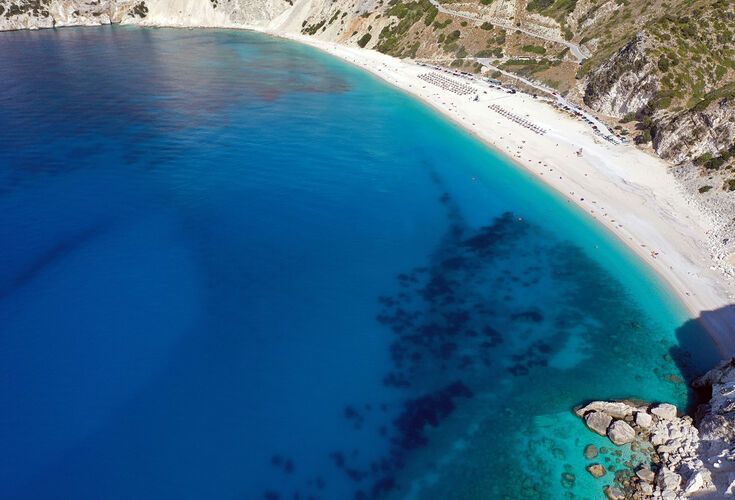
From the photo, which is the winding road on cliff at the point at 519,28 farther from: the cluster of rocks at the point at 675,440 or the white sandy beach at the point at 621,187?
the cluster of rocks at the point at 675,440

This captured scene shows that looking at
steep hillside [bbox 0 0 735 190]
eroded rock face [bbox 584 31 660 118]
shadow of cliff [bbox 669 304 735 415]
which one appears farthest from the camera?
eroded rock face [bbox 584 31 660 118]

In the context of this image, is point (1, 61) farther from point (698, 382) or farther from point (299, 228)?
point (698, 382)

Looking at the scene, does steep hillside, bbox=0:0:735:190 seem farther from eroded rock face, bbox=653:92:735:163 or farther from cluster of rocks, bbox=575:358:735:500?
cluster of rocks, bbox=575:358:735:500

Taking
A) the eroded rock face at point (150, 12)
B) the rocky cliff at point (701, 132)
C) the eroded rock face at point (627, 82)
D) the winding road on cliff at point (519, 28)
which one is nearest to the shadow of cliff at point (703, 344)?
the rocky cliff at point (701, 132)

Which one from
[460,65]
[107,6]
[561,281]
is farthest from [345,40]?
[561,281]

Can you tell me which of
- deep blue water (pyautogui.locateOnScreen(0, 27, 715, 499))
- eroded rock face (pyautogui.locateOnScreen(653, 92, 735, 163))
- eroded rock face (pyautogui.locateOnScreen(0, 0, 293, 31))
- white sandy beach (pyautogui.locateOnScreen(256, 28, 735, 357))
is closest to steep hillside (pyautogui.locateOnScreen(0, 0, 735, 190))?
eroded rock face (pyautogui.locateOnScreen(653, 92, 735, 163))

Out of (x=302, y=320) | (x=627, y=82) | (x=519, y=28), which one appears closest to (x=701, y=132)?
(x=627, y=82)
